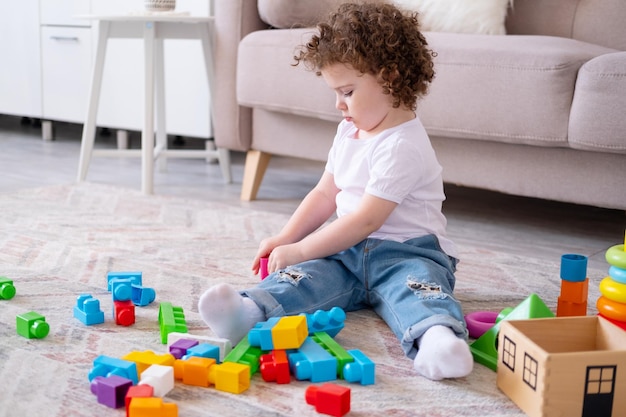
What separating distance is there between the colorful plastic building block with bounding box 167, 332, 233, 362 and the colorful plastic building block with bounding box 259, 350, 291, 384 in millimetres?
58

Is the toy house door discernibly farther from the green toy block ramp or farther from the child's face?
the child's face

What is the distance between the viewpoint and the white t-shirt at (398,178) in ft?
4.12

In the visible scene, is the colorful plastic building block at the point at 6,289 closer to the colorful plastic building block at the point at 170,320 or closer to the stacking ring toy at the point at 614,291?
the colorful plastic building block at the point at 170,320

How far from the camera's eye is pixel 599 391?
0.91m

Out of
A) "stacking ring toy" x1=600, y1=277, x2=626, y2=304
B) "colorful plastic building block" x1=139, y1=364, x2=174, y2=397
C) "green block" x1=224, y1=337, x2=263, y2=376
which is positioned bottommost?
"green block" x1=224, y1=337, x2=263, y2=376

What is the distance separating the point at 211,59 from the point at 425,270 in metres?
1.41

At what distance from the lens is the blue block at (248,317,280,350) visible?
3.43 feet

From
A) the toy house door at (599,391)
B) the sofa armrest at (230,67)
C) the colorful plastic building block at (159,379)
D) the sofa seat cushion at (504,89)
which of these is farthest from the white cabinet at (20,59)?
the toy house door at (599,391)

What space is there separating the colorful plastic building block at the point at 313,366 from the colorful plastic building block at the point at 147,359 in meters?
0.15

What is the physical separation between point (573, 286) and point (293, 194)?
49.3 inches

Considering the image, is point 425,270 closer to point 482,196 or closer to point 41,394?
point 41,394

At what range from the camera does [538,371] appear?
2.96ft

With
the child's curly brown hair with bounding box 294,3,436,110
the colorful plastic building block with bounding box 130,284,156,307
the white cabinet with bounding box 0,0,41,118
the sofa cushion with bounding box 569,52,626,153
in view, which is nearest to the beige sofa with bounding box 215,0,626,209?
Answer: the sofa cushion with bounding box 569,52,626,153

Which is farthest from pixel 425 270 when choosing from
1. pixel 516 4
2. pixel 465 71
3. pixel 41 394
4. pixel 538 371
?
pixel 516 4
